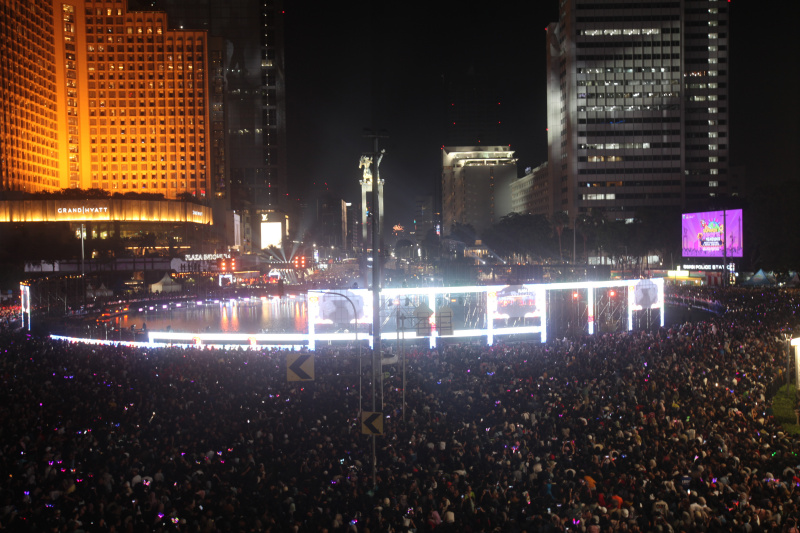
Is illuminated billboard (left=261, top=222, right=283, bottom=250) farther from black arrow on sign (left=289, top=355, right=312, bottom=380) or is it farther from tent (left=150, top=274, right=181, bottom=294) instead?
black arrow on sign (left=289, top=355, right=312, bottom=380)

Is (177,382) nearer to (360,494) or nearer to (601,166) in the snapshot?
(360,494)

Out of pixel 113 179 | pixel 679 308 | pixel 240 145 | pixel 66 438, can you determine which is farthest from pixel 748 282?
pixel 240 145

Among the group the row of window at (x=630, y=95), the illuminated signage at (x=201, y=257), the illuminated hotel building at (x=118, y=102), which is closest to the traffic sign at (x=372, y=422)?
the illuminated signage at (x=201, y=257)

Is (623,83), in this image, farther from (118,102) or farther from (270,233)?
(118,102)

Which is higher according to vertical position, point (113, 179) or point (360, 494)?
point (113, 179)

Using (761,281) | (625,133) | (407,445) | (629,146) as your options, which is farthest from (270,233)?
(407,445)

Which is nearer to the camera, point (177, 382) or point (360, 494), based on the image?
point (360, 494)

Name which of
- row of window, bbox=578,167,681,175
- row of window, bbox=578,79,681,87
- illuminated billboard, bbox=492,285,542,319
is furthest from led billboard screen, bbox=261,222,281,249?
illuminated billboard, bbox=492,285,542,319
